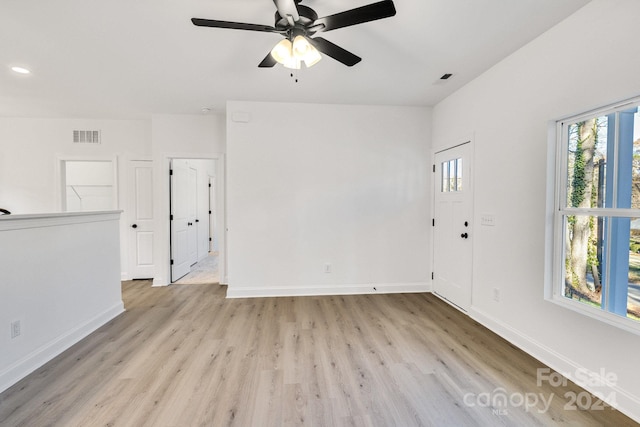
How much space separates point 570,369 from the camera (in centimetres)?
189

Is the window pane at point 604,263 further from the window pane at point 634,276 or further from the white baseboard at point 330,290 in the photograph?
the white baseboard at point 330,290

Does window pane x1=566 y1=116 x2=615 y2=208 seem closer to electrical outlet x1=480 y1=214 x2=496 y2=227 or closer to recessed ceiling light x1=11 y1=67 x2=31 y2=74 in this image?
electrical outlet x1=480 y1=214 x2=496 y2=227

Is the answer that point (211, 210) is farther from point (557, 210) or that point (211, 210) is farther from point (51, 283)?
point (557, 210)

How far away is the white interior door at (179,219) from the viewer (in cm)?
424

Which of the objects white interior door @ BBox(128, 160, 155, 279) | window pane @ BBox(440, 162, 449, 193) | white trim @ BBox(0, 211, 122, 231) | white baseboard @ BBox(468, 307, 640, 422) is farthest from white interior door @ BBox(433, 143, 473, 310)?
white interior door @ BBox(128, 160, 155, 279)

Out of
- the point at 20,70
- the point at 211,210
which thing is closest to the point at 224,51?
the point at 20,70

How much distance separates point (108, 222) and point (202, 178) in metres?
3.09

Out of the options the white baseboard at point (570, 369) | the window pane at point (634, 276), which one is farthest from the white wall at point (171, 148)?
the window pane at point (634, 276)

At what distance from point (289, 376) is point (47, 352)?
2025 mm

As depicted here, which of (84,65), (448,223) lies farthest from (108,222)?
(448,223)

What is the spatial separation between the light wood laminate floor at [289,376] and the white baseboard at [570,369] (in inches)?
2.4

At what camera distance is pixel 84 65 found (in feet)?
Answer: 8.52

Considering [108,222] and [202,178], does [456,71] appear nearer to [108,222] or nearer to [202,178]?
[108,222]

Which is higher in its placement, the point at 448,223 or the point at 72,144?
the point at 72,144
